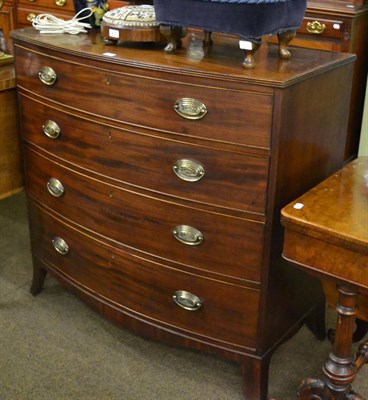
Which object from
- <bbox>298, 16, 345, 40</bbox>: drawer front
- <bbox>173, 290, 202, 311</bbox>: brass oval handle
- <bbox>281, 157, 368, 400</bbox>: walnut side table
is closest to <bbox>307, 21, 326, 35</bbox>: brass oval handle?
<bbox>298, 16, 345, 40</bbox>: drawer front

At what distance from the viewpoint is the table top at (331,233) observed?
1.50 m

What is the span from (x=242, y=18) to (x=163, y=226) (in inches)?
25.7

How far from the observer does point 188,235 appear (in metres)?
1.89

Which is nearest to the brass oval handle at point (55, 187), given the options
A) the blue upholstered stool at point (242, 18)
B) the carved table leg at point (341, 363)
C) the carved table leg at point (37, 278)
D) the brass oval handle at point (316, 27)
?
the carved table leg at point (37, 278)

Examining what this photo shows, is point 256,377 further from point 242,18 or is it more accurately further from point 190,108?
point 242,18

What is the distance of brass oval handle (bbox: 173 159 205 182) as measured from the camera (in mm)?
→ 1791

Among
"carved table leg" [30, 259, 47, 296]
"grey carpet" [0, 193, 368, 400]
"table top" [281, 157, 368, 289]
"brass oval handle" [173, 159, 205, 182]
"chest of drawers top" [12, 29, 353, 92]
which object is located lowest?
"grey carpet" [0, 193, 368, 400]

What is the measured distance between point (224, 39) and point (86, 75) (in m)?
0.52

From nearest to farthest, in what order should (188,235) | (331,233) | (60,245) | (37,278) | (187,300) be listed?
(331,233)
(188,235)
(187,300)
(60,245)
(37,278)

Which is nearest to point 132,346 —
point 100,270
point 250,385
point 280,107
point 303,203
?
point 100,270

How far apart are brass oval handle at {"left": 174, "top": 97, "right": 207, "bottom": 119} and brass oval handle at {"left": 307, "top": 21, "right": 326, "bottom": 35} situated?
1.52 metres

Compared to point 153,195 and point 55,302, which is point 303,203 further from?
point 55,302

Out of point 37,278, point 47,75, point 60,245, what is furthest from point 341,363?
point 37,278

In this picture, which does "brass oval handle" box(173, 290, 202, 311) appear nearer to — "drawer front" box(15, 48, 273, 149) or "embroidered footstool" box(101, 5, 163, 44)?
"drawer front" box(15, 48, 273, 149)
